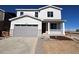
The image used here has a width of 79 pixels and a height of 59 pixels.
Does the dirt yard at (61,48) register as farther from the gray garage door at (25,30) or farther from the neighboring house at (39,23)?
the neighboring house at (39,23)

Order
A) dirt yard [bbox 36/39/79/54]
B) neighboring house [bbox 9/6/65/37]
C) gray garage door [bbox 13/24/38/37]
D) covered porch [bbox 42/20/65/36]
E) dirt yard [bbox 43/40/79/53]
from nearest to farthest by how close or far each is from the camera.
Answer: dirt yard [bbox 36/39/79/54] → dirt yard [bbox 43/40/79/53] → gray garage door [bbox 13/24/38/37] → neighboring house [bbox 9/6/65/37] → covered porch [bbox 42/20/65/36]

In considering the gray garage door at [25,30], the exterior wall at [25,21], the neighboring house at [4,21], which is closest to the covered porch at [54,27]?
the exterior wall at [25,21]

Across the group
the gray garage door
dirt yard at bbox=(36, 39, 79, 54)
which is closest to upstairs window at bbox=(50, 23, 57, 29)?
the gray garage door

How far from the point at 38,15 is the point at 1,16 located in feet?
21.1

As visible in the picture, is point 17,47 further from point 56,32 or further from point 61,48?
point 56,32

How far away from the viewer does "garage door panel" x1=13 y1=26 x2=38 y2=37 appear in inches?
898

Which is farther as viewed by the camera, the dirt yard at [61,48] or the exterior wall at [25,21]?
the exterior wall at [25,21]

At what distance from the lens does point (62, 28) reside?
24500mm

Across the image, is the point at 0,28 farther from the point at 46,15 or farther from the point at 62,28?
the point at 62,28

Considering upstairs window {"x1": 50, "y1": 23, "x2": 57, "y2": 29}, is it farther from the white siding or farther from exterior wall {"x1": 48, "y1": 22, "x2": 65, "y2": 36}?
the white siding

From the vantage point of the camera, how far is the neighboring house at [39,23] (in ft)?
75.9

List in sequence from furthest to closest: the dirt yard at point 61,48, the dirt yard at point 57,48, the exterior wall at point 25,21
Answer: the exterior wall at point 25,21 < the dirt yard at point 61,48 < the dirt yard at point 57,48
